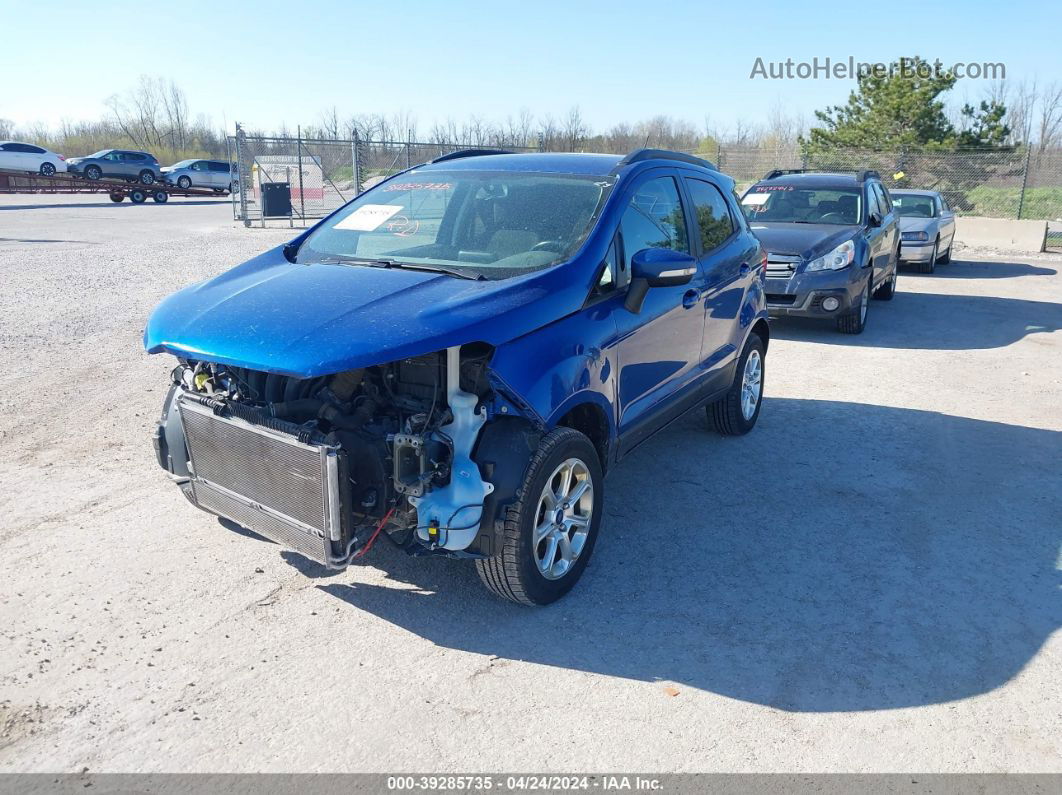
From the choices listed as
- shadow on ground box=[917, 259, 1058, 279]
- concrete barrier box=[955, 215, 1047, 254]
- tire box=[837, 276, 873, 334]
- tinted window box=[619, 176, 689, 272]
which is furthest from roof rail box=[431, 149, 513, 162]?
concrete barrier box=[955, 215, 1047, 254]

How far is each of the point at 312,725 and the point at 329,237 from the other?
2.78 meters

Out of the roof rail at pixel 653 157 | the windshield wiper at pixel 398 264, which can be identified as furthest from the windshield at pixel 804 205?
the windshield wiper at pixel 398 264

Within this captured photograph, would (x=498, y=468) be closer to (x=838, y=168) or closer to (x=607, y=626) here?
(x=607, y=626)

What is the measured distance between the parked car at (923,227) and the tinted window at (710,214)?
1144 cm

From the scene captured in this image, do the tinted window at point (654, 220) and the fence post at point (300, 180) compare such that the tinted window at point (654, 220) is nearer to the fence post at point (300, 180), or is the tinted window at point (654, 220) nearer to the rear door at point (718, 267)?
the rear door at point (718, 267)

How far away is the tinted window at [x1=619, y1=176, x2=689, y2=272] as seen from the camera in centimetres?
450

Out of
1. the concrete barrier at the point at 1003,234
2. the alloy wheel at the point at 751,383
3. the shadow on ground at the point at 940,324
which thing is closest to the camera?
the alloy wheel at the point at 751,383

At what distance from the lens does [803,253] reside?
10023 mm

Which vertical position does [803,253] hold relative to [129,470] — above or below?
above

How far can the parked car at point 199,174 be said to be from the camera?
1559 inches

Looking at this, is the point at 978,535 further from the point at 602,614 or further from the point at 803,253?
the point at 803,253

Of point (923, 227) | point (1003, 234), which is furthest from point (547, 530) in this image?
point (1003, 234)

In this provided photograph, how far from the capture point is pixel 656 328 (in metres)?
4.64

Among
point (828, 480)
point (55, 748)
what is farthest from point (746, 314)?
point (55, 748)
